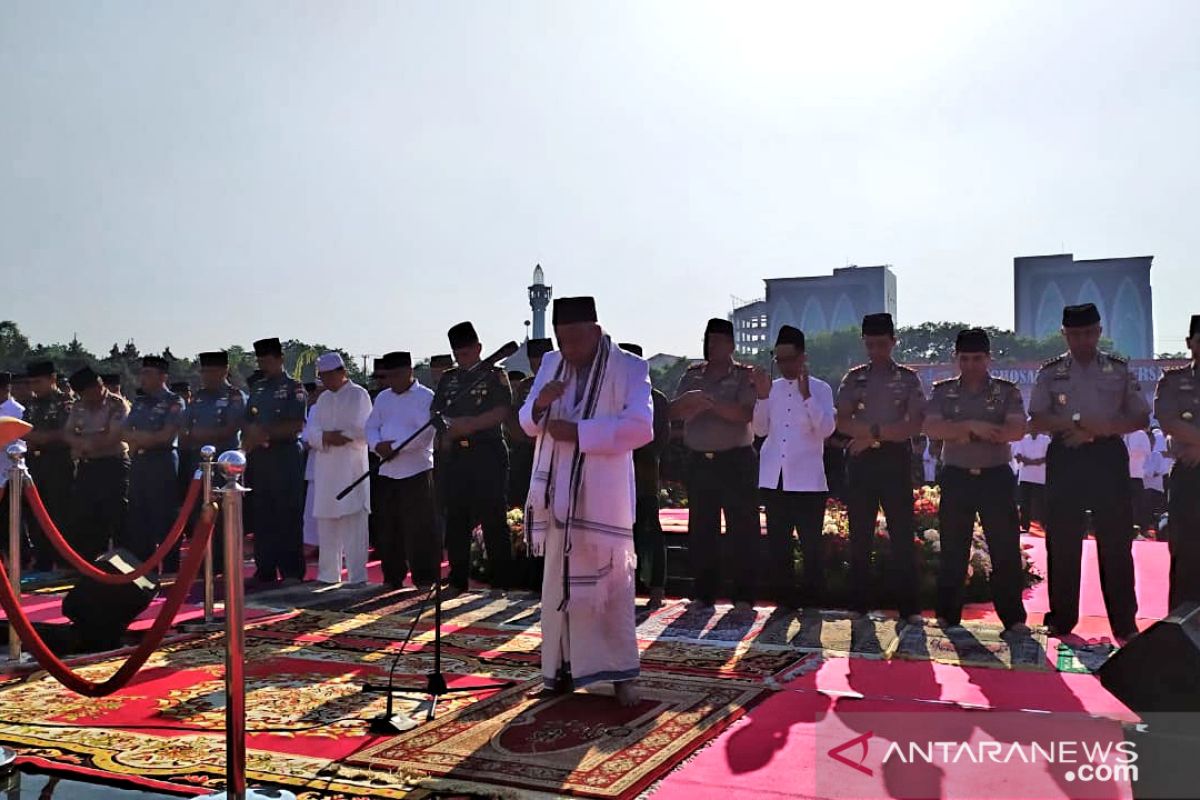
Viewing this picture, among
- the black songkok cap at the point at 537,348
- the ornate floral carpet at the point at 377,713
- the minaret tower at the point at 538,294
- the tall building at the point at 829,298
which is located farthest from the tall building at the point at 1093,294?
the ornate floral carpet at the point at 377,713

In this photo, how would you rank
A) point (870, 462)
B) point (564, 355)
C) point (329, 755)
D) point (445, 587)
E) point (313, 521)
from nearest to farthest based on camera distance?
point (329, 755) → point (564, 355) → point (870, 462) → point (445, 587) → point (313, 521)

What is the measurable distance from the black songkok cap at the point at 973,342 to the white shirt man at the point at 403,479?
4.25 metres

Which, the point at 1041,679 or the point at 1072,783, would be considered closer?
the point at 1072,783

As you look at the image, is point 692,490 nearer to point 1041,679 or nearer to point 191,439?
point 1041,679

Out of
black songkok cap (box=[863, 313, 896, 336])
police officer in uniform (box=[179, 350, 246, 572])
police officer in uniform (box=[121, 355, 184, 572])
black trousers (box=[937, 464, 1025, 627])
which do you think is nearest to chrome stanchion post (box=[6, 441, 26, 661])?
police officer in uniform (box=[179, 350, 246, 572])

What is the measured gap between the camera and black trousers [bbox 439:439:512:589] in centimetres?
861

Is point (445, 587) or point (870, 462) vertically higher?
point (870, 462)

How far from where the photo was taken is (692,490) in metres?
7.75

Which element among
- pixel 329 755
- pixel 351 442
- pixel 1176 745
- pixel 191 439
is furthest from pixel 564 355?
pixel 191 439

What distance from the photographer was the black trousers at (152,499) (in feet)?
32.6

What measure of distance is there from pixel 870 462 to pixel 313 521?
22.1ft

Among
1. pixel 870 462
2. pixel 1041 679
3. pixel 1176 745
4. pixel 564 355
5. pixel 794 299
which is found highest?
pixel 794 299

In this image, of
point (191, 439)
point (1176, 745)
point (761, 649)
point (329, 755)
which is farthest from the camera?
point (191, 439)

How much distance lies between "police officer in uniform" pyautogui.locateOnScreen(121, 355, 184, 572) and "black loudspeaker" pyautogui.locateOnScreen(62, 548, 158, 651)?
341cm
